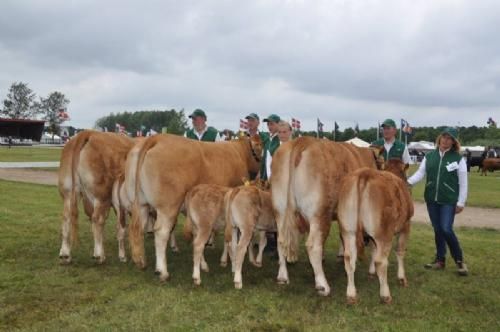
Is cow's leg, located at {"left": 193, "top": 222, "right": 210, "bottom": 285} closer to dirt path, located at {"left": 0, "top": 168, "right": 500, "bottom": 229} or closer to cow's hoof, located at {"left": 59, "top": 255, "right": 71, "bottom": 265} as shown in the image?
cow's hoof, located at {"left": 59, "top": 255, "right": 71, "bottom": 265}

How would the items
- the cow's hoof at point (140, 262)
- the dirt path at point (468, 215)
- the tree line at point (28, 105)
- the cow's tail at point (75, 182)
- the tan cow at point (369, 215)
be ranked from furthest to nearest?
the tree line at point (28, 105) < the dirt path at point (468, 215) < the cow's tail at point (75, 182) < the cow's hoof at point (140, 262) < the tan cow at point (369, 215)

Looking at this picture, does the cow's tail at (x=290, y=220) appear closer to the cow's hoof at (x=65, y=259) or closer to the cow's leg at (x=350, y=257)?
the cow's leg at (x=350, y=257)

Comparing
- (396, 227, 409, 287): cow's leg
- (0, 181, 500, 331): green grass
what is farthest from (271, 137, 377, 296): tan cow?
(396, 227, 409, 287): cow's leg

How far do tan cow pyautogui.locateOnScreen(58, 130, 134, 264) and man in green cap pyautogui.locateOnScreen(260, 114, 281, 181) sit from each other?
7.63 ft

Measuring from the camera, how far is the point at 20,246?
Answer: 8.30 metres

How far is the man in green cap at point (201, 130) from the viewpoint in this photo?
354 inches

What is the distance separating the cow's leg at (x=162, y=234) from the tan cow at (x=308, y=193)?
147 centimetres

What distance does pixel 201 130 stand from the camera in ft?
30.2


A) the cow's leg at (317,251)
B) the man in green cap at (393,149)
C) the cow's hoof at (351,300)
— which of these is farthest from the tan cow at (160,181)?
the man in green cap at (393,149)

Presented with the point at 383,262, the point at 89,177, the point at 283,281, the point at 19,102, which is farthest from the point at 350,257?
→ the point at 19,102

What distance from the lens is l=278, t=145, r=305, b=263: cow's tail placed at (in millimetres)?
6266

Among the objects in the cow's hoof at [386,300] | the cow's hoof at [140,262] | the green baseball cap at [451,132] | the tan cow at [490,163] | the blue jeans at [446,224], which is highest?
the green baseball cap at [451,132]

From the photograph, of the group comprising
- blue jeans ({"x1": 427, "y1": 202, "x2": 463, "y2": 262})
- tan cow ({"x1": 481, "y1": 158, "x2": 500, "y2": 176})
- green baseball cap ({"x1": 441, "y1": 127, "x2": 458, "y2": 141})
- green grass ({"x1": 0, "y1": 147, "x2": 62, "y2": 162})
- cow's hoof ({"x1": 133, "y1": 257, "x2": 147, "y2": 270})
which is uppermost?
green baseball cap ({"x1": 441, "y1": 127, "x2": 458, "y2": 141})

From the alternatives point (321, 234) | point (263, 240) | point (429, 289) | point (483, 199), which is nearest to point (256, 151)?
point (263, 240)
